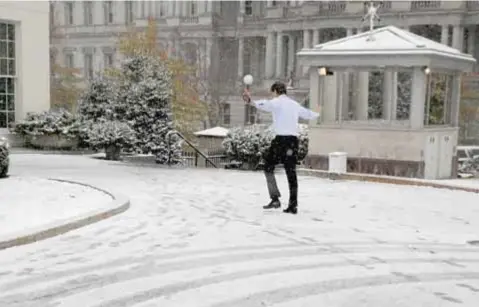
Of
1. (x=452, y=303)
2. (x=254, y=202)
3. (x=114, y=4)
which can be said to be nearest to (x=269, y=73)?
(x=114, y=4)

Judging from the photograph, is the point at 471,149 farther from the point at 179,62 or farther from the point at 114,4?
the point at 114,4

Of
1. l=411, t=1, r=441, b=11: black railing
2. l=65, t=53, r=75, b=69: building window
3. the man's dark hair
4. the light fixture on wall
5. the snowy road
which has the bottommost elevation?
the snowy road

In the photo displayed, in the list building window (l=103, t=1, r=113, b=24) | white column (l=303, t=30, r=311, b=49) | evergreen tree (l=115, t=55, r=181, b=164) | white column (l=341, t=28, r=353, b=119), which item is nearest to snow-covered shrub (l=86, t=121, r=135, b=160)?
evergreen tree (l=115, t=55, r=181, b=164)

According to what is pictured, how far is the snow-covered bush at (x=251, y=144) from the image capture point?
15.5m

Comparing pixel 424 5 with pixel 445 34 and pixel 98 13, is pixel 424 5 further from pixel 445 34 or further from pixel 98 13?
pixel 98 13

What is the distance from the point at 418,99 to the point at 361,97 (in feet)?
8.33

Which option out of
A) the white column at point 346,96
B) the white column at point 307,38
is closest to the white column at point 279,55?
the white column at point 307,38

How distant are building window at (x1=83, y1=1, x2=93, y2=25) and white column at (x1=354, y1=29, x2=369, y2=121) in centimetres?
4740

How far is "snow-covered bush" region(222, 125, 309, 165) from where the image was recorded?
15.5 metres

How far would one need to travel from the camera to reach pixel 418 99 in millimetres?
14391

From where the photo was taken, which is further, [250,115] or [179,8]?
[179,8]

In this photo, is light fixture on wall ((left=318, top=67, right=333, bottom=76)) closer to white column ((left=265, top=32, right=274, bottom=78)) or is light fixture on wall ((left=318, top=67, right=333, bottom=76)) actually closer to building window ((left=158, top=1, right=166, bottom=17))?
white column ((left=265, top=32, right=274, bottom=78))

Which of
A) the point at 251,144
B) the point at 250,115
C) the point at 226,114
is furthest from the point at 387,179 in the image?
Result: the point at 250,115

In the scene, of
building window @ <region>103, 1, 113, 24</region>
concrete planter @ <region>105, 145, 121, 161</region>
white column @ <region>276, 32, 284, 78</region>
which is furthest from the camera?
building window @ <region>103, 1, 113, 24</region>
